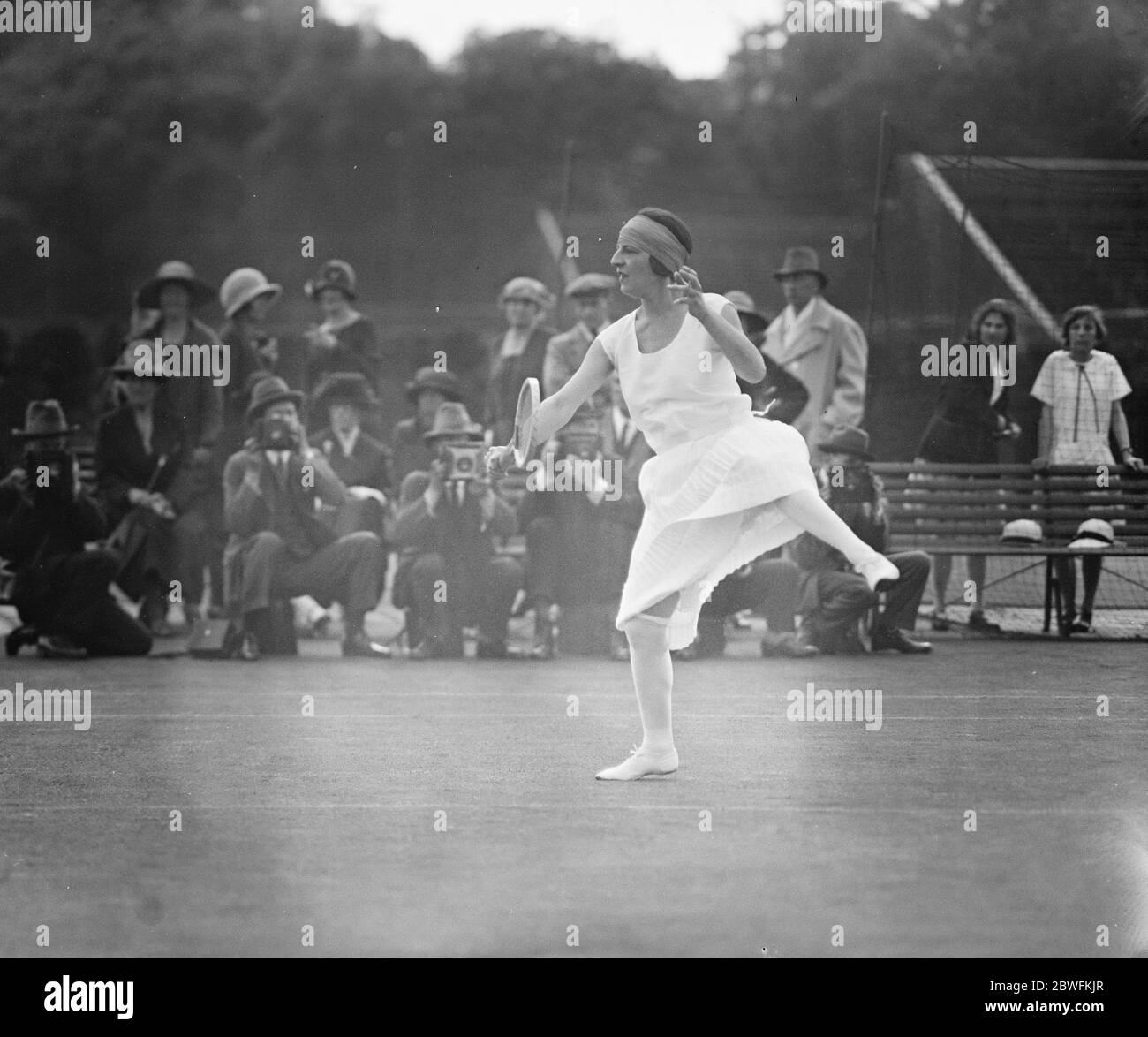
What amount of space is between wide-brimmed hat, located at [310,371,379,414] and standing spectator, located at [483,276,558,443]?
86 centimetres

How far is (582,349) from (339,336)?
2.22 m

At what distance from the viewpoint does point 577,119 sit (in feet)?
188

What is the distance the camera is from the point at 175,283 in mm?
15008

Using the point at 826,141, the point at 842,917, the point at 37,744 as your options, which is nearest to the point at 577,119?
the point at 826,141

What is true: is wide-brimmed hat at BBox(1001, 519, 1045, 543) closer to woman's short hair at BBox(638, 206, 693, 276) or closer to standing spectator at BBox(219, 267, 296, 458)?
standing spectator at BBox(219, 267, 296, 458)

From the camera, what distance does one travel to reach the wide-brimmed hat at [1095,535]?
14.1 m

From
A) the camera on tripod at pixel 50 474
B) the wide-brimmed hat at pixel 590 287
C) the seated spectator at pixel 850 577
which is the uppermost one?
the wide-brimmed hat at pixel 590 287

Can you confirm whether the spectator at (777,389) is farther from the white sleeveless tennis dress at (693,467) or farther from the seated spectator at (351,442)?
the white sleeveless tennis dress at (693,467)

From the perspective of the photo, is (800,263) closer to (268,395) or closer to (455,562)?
(455,562)

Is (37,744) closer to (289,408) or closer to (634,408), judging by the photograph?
(634,408)

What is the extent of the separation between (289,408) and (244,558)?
95 centimetres

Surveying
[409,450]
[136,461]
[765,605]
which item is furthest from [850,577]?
[136,461]

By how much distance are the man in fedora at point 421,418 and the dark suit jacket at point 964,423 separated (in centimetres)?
Result: 314

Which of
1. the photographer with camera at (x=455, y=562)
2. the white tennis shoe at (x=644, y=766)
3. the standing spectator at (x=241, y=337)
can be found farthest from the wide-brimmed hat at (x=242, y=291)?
the white tennis shoe at (x=644, y=766)
